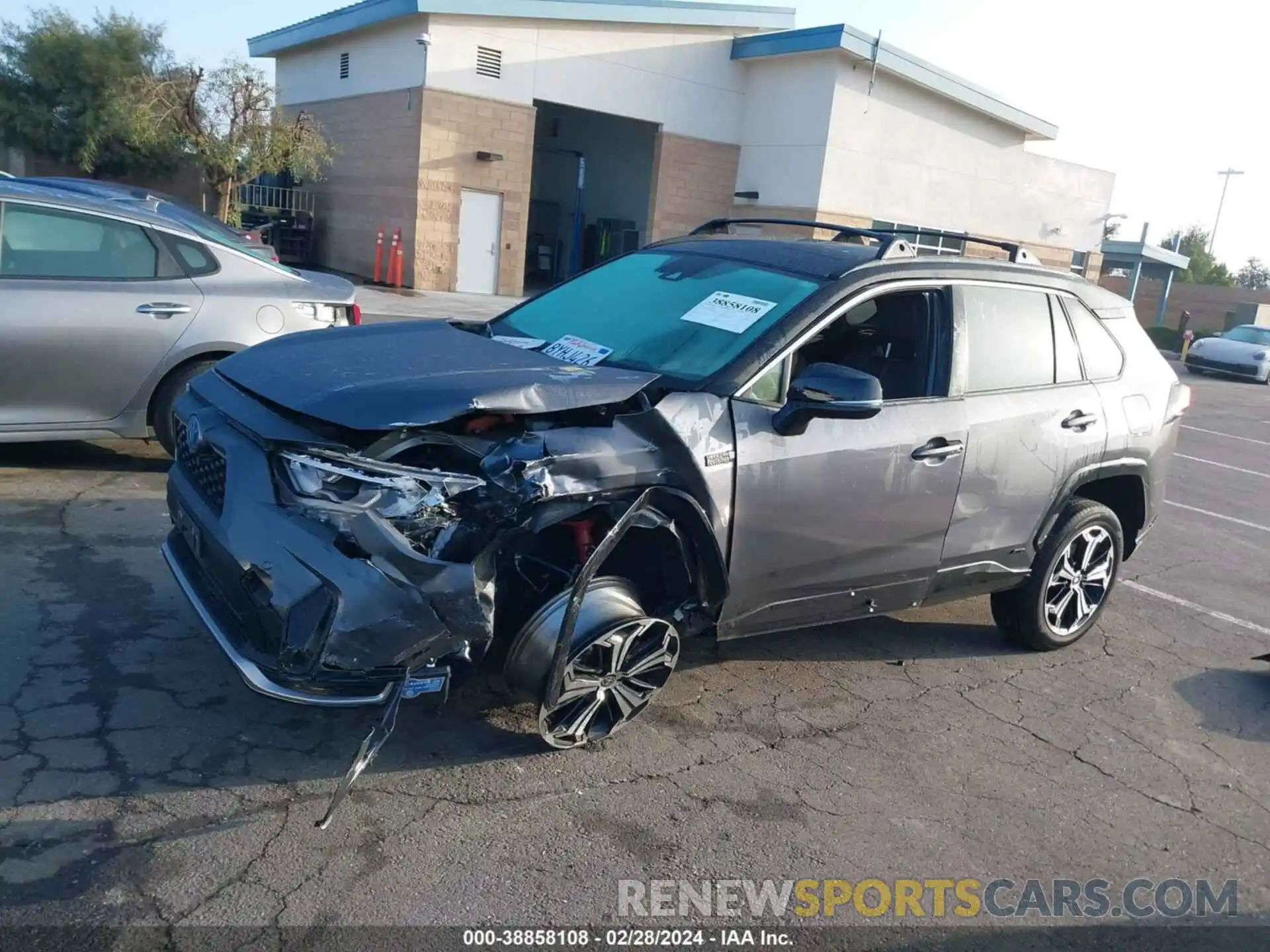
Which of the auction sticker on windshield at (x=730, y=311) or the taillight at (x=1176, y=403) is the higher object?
the auction sticker on windshield at (x=730, y=311)

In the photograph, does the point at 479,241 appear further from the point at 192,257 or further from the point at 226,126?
the point at 192,257

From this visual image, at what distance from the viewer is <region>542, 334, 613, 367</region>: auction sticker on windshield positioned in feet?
13.6

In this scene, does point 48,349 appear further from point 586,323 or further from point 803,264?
point 803,264

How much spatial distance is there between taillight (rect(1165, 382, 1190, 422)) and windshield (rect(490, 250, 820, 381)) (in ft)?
8.48

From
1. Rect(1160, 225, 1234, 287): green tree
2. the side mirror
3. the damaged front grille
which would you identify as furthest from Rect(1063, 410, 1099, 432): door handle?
Rect(1160, 225, 1234, 287): green tree

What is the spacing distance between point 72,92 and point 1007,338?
26701 millimetres

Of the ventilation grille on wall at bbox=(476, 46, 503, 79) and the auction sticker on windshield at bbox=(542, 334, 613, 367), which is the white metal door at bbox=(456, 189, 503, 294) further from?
the auction sticker on windshield at bbox=(542, 334, 613, 367)

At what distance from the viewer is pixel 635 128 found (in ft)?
90.2

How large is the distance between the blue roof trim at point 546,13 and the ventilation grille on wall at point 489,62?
81 centimetres

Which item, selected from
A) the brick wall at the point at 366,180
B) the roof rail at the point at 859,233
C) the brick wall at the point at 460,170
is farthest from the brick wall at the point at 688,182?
the roof rail at the point at 859,233

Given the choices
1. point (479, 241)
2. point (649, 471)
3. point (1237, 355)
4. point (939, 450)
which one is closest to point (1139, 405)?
point (939, 450)

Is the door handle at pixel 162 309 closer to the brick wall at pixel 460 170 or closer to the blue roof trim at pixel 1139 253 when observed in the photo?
the brick wall at pixel 460 170

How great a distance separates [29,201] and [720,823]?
5.17 meters

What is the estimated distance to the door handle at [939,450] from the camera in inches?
167
